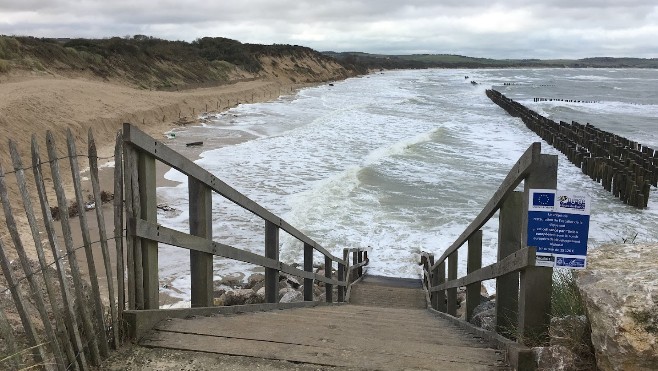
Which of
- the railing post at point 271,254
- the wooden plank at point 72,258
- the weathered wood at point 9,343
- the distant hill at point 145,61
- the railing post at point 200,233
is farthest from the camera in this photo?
the distant hill at point 145,61

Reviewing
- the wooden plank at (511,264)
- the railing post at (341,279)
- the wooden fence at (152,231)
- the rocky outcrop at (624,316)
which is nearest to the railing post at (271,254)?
the wooden fence at (152,231)

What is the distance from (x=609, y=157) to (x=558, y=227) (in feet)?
84.3

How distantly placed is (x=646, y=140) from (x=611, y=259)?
37222 mm

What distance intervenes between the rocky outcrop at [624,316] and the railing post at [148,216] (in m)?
2.35

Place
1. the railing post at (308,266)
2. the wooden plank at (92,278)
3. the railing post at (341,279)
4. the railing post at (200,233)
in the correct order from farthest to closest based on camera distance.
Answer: the railing post at (341,279), the railing post at (308,266), the railing post at (200,233), the wooden plank at (92,278)

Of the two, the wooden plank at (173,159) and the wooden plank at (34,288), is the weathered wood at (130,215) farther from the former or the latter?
the wooden plank at (34,288)

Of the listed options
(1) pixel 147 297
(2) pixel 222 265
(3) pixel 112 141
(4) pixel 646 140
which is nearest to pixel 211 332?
(1) pixel 147 297

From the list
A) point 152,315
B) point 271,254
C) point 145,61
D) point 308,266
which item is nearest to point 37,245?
point 152,315

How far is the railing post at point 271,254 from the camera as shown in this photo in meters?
5.31

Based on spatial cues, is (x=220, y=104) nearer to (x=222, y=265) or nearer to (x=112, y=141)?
(x=112, y=141)

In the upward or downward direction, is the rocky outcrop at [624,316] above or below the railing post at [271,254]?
above

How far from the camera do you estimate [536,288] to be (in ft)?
9.76

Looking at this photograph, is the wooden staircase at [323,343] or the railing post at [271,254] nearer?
the wooden staircase at [323,343]

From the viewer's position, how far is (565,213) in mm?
2771
